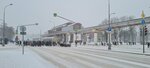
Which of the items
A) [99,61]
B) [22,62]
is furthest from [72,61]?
[22,62]

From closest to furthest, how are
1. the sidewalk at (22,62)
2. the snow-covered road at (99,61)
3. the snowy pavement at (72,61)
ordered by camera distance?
the sidewalk at (22,62), the snowy pavement at (72,61), the snow-covered road at (99,61)

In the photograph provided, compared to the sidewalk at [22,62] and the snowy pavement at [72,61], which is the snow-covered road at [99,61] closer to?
the snowy pavement at [72,61]

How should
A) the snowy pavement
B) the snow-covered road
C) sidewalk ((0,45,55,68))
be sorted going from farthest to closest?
1. the snow-covered road
2. the snowy pavement
3. sidewalk ((0,45,55,68))

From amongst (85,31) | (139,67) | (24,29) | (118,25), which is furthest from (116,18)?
(139,67)

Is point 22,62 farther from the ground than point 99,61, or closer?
farther from the ground

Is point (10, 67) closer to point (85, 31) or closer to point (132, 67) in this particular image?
point (132, 67)

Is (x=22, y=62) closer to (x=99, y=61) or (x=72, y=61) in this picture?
(x=72, y=61)

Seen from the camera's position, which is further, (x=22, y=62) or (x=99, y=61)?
(x=99, y=61)

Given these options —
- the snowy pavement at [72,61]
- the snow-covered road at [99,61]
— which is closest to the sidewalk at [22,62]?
the snowy pavement at [72,61]

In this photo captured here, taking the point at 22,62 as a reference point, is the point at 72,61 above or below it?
below

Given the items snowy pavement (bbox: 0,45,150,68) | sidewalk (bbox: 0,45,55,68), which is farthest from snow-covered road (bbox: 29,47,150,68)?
sidewalk (bbox: 0,45,55,68)

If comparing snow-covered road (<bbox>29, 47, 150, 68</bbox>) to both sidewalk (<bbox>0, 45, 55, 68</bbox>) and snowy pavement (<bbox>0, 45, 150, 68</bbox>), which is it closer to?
snowy pavement (<bbox>0, 45, 150, 68</bbox>)

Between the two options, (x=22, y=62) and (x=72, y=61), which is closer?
(x=22, y=62)

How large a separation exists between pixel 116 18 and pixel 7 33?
48834 mm
